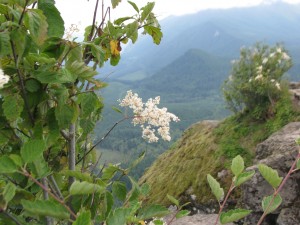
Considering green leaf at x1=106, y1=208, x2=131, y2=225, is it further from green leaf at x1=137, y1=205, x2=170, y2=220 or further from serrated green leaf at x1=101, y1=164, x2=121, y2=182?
serrated green leaf at x1=101, y1=164, x2=121, y2=182

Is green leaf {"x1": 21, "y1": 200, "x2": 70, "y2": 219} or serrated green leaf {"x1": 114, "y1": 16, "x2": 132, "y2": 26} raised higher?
serrated green leaf {"x1": 114, "y1": 16, "x2": 132, "y2": 26}

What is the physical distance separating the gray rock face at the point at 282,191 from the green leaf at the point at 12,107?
818 centimetres

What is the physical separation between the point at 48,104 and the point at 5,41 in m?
0.48

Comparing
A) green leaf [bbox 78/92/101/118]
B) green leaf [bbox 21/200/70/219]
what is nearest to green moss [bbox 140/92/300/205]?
green leaf [bbox 78/92/101/118]

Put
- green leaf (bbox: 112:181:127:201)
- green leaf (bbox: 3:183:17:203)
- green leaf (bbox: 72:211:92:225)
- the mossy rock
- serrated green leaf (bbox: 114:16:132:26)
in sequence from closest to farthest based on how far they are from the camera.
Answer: green leaf (bbox: 72:211:92:225) → green leaf (bbox: 3:183:17:203) → green leaf (bbox: 112:181:127:201) → serrated green leaf (bbox: 114:16:132:26) → the mossy rock

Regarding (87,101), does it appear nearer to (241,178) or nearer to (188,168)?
(241,178)

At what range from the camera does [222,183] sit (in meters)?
14.2

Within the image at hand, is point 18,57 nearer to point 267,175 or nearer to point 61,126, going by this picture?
point 61,126

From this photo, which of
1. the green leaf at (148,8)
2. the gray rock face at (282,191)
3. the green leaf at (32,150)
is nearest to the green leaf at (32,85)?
the green leaf at (32,150)

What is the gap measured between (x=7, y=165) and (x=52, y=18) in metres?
0.72

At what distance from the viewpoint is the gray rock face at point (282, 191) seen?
948 cm

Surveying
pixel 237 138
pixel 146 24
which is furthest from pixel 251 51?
pixel 146 24

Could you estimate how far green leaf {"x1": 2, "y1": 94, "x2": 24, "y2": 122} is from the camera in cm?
165

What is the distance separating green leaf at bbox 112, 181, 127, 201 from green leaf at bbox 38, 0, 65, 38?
2.88 ft
